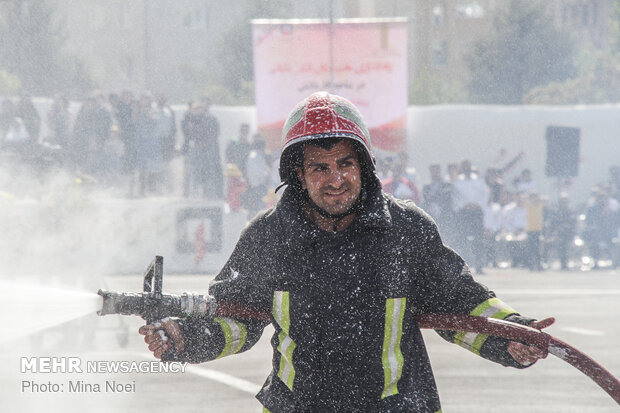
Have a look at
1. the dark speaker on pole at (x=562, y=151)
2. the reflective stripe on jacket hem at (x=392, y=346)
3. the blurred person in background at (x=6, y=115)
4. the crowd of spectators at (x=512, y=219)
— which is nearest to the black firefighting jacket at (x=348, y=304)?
the reflective stripe on jacket hem at (x=392, y=346)

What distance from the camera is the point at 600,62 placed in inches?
1820

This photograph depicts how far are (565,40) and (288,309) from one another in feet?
155

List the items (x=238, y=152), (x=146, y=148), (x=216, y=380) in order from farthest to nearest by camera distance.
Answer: (x=238, y=152)
(x=146, y=148)
(x=216, y=380)

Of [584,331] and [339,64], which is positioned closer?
[584,331]

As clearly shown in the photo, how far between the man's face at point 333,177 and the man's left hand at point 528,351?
0.60 metres

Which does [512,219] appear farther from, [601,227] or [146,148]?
[146,148]

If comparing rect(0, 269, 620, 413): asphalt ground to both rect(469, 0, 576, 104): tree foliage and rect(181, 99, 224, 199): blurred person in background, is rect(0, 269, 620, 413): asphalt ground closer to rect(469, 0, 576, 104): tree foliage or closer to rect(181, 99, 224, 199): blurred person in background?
rect(181, 99, 224, 199): blurred person in background

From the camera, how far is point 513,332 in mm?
2838

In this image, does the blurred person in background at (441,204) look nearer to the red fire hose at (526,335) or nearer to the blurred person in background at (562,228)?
the blurred person in background at (562,228)

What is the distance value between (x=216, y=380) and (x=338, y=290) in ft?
15.7

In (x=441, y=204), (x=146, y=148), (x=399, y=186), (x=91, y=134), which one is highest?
(x=91, y=134)

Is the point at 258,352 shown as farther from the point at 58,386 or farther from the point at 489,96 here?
the point at 489,96

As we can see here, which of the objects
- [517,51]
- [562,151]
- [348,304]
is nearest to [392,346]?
[348,304]

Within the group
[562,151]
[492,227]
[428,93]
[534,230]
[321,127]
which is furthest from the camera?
[428,93]
